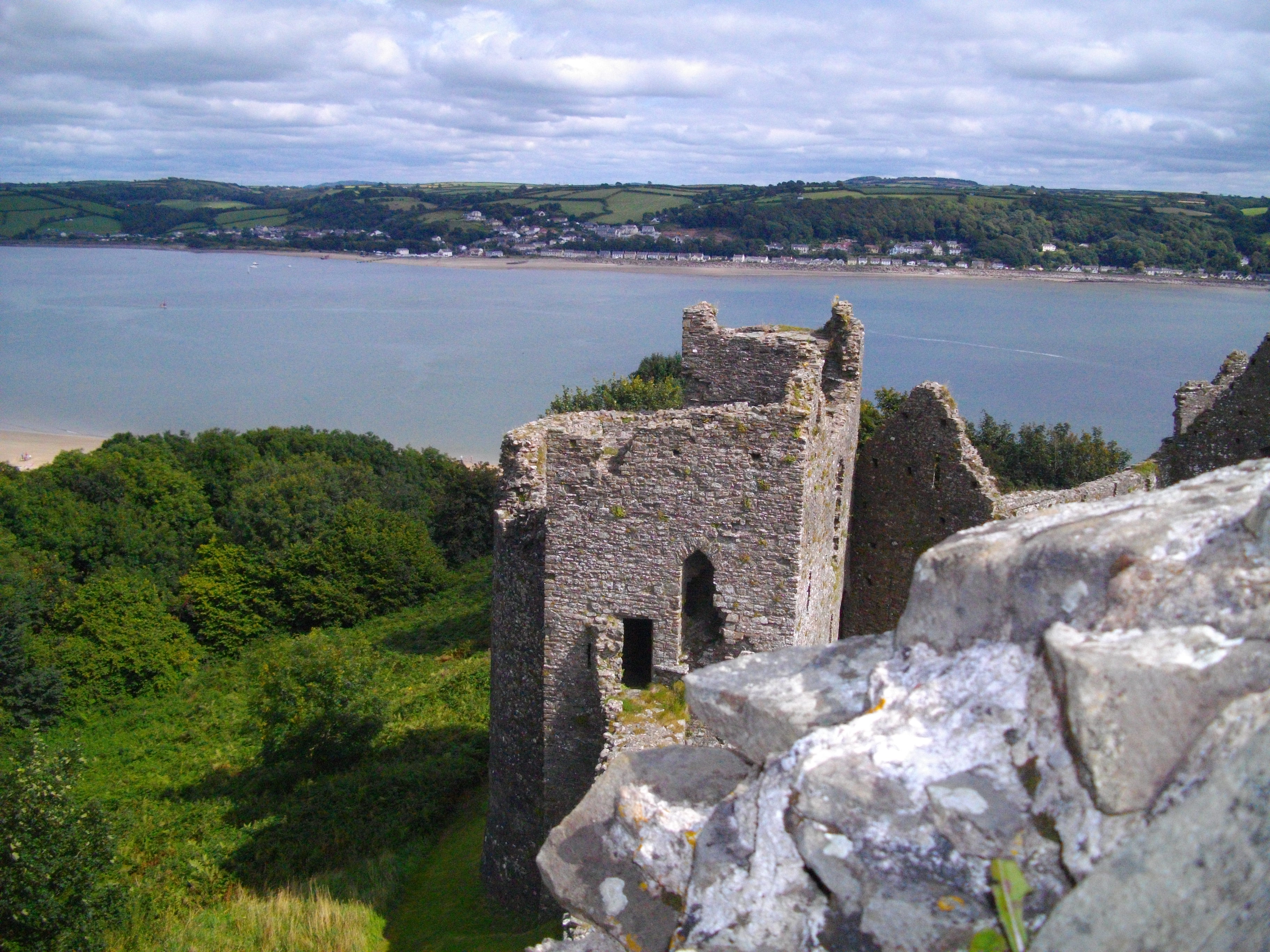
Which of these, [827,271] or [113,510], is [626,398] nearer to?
[113,510]

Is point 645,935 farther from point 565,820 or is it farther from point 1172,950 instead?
point 1172,950

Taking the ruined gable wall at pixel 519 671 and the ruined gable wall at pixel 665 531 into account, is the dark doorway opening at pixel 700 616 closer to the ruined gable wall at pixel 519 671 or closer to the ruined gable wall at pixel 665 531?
the ruined gable wall at pixel 665 531

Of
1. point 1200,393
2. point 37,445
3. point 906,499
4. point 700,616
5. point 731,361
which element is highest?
point 731,361

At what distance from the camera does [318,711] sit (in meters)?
20.5

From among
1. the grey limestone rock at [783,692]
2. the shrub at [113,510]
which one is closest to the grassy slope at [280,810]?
the grey limestone rock at [783,692]

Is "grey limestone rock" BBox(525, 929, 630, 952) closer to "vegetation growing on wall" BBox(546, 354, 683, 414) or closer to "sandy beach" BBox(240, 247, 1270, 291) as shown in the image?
"vegetation growing on wall" BBox(546, 354, 683, 414)

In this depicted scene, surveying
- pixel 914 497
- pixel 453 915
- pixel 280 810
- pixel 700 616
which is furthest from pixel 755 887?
pixel 280 810

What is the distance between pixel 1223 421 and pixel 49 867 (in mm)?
16225

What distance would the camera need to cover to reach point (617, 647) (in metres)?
10.1

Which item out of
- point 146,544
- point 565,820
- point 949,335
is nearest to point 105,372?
point 146,544

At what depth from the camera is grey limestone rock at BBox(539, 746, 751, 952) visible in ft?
13.0

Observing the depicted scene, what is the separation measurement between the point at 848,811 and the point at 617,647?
6.78m

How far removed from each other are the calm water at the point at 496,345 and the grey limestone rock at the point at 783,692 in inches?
1858

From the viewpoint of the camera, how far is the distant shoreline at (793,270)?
4471 inches
